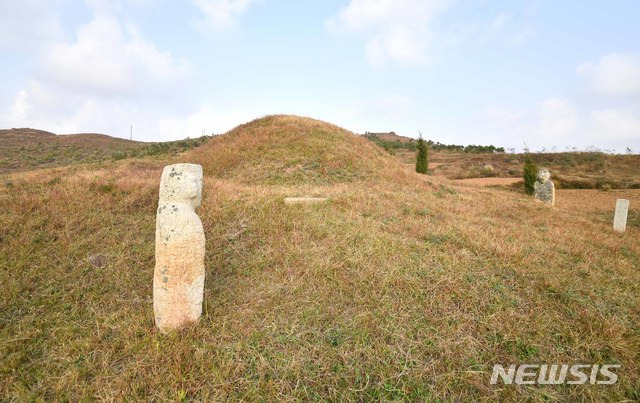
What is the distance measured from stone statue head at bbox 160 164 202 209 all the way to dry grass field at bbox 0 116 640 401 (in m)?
1.51

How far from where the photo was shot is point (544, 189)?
1449cm

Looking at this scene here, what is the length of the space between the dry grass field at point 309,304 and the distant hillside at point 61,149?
2486 cm

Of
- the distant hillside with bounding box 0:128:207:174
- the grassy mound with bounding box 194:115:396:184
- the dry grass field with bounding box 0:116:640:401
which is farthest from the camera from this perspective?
the distant hillside with bounding box 0:128:207:174

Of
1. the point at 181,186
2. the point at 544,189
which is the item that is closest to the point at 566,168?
the point at 544,189

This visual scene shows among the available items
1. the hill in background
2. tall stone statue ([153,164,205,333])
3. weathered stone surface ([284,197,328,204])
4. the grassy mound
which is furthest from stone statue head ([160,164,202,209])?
the hill in background

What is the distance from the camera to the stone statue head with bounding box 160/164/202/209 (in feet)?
12.8

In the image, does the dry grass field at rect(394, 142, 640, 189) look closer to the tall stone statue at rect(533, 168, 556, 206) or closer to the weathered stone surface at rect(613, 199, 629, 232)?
the tall stone statue at rect(533, 168, 556, 206)

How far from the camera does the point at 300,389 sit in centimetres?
313

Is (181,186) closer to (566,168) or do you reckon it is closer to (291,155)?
(291,155)

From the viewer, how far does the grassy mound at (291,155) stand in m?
13.8

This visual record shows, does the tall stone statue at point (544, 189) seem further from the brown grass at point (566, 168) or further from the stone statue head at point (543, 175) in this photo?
the brown grass at point (566, 168)

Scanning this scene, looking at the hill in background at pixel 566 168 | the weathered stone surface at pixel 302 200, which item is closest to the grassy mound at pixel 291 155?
the weathered stone surface at pixel 302 200

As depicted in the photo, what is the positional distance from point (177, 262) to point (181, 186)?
0.94 metres

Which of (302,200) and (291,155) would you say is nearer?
(302,200)
